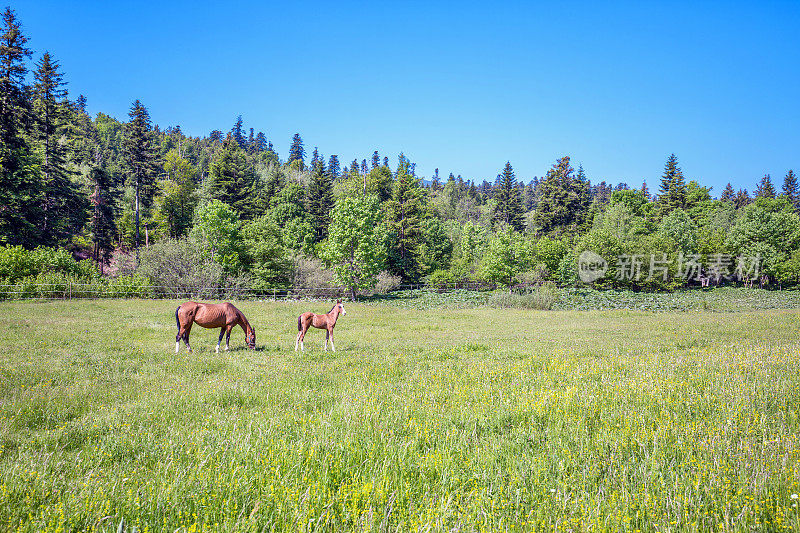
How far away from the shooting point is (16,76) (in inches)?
1324

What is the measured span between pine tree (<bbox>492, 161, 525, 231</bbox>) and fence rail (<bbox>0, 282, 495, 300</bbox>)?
155 ft

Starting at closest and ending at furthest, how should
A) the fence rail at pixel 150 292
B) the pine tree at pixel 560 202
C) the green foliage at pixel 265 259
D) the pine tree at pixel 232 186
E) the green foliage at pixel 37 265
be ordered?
the fence rail at pixel 150 292 < the green foliage at pixel 37 265 < the green foliage at pixel 265 259 < the pine tree at pixel 232 186 < the pine tree at pixel 560 202

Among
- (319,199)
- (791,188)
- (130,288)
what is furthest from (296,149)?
(791,188)

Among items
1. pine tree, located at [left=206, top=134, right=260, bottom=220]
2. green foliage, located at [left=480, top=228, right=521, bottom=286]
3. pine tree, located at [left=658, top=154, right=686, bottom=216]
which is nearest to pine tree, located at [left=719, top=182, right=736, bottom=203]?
pine tree, located at [left=658, top=154, right=686, bottom=216]

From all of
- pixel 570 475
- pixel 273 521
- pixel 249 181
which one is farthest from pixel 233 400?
pixel 249 181

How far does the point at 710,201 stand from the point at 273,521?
376ft

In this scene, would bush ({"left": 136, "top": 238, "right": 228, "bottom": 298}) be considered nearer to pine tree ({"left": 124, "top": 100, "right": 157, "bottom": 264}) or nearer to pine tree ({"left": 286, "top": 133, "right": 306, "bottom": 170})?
pine tree ({"left": 124, "top": 100, "right": 157, "bottom": 264})

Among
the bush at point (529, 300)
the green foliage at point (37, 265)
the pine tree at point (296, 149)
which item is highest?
the pine tree at point (296, 149)

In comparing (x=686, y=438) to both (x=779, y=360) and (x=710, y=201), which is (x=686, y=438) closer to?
(x=779, y=360)

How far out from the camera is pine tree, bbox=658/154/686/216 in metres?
79.2

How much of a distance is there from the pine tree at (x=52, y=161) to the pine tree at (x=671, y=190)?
103 meters

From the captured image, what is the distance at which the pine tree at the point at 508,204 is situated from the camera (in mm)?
85875

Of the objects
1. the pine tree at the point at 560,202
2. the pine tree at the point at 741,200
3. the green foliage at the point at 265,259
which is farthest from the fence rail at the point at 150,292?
the pine tree at the point at 741,200

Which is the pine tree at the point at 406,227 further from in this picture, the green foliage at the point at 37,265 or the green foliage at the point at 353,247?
the green foliage at the point at 37,265
